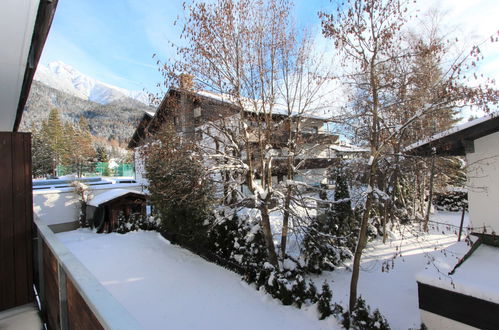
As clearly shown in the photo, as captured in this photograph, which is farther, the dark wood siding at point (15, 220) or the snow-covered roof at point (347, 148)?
the snow-covered roof at point (347, 148)

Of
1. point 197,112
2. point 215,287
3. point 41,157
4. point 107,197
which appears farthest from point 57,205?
point 41,157

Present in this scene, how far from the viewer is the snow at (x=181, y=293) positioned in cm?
595

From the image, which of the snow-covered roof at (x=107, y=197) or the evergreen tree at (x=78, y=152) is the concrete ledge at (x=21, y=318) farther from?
the evergreen tree at (x=78, y=152)

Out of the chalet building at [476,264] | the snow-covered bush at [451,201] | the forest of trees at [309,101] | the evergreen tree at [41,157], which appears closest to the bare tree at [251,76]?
the forest of trees at [309,101]

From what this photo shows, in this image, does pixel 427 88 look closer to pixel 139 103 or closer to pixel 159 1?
pixel 159 1

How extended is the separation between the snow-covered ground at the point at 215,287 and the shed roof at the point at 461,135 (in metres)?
2.01

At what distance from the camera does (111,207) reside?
43.3ft

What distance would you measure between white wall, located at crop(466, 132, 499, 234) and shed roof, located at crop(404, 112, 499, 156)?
0.85 feet

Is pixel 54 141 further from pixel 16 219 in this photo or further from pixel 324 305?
pixel 324 305

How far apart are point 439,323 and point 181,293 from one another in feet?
18.4

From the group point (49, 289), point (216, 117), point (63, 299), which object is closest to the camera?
point (63, 299)

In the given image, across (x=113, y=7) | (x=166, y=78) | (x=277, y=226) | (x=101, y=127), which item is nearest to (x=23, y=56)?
(x=113, y=7)

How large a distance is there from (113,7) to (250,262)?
7709 millimetres

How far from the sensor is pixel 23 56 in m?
2.29
